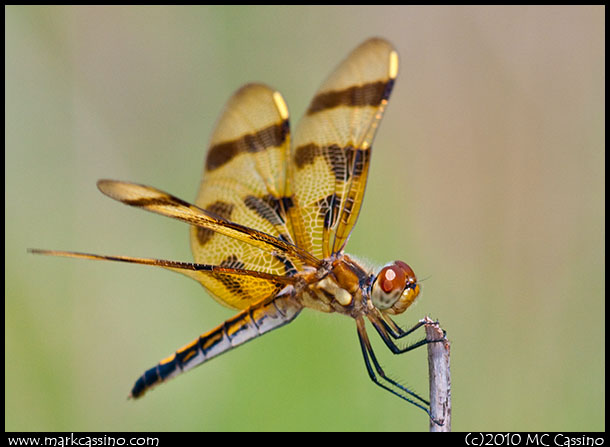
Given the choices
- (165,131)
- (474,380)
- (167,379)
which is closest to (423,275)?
(474,380)

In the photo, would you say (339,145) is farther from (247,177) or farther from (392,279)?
(392,279)

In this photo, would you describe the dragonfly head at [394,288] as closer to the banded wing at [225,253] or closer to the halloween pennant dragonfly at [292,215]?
the halloween pennant dragonfly at [292,215]

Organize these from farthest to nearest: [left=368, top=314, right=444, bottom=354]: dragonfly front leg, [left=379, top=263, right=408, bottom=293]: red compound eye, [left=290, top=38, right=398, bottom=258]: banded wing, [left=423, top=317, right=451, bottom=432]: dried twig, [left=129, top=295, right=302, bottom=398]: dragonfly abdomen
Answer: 1. [left=290, top=38, right=398, bottom=258]: banded wing
2. [left=129, top=295, right=302, bottom=398]: dragonfly abdomen
3. [left=368, top=314, right=444, bottom=354]: dragonfly front leg
4. [left=379, top=263, right=408, bottom=293]: red compound eye
5. [left=423, top=317, right=451, bottom=432]: dried twig

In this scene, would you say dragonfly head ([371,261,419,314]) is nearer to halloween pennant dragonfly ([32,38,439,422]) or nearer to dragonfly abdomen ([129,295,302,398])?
halloween pennant dragonfly ([32,38,439,422])

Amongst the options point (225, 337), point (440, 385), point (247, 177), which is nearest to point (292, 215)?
point (247, 177)

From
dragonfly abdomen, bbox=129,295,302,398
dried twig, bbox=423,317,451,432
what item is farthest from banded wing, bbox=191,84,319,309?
dried twig, bbox=423,317,451,432
